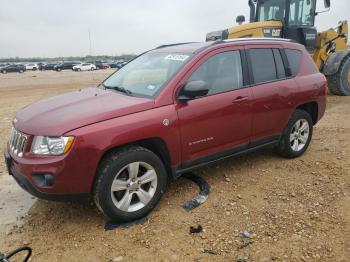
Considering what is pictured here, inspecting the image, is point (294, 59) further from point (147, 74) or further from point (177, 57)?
point (147, 74)

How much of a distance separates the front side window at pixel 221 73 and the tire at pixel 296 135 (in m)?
1.25

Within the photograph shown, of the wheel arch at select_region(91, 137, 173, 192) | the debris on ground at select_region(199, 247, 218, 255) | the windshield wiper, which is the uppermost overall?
the windshield wiper

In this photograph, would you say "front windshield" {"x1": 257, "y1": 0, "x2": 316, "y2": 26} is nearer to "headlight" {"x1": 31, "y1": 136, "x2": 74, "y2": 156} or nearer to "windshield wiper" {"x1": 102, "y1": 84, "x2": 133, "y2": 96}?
"windshield wiper" {"x1": 102, "y1": 84, "x2": 133, "y2": 96}

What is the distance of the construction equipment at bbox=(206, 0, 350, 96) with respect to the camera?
402 inches

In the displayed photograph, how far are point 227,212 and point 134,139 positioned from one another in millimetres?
1301

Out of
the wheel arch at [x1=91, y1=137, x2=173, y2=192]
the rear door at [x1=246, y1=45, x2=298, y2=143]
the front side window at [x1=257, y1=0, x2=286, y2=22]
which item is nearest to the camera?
the wheel arch at [x1=91, y1=137, x2=173, y2=192]

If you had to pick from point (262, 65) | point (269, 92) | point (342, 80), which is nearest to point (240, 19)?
point (342, 80)

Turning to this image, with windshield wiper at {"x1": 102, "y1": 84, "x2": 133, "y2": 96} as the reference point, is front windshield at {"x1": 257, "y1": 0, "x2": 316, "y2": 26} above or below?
above

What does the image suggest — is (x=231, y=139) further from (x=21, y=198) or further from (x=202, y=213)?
(x=21, y=198)

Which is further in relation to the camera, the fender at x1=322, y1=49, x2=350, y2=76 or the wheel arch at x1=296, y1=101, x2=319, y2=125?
the fender at x1=322, y1=49, x2=350, y2=76

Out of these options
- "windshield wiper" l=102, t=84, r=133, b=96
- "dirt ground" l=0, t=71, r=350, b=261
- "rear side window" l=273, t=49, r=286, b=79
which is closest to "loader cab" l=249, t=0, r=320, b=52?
"rear side window" l=273, t=49, r=286, b=79

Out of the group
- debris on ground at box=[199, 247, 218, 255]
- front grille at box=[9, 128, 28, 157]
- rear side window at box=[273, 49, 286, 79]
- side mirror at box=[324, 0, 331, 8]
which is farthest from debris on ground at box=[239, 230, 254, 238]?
side mirror at box=[324, 0, 331, 8]

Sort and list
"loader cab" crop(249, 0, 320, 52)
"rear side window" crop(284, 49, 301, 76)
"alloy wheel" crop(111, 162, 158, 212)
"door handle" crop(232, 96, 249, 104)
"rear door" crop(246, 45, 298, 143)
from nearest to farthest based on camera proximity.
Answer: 1. "alloy wheel" crop(111, 162, 158, 212)
2. "door handle" crop(232, 96, 249, 104)
3. "rear door" crop(246, 45, 298, 143)
4. "rear side window" crop(284, 49, 301, 76)
5. "loader cab" crop(249, 0, 320, 52)

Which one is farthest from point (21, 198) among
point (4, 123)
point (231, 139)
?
point (4, 123)
